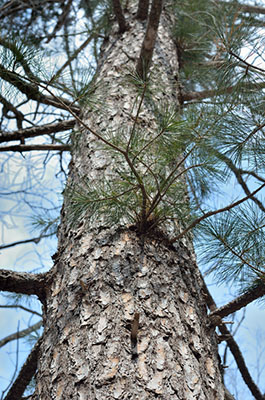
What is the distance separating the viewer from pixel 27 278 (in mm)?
1350

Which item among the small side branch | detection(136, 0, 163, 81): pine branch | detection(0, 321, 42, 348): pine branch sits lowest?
the small side branch

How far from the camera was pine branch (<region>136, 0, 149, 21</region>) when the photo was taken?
7.04ft

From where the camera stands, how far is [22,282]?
4.43ft

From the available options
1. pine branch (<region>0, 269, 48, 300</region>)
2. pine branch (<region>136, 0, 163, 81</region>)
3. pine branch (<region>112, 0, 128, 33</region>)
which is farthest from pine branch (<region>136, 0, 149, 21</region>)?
pine branch (<region>0, 269, 48, 300</region>)

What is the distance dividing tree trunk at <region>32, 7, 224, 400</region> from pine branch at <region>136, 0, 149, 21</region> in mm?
1081

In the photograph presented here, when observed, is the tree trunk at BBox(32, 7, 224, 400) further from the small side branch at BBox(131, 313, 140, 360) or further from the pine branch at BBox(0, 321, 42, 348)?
the pine branch at BBox(0, 321, 42, 348)

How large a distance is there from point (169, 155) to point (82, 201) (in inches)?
11.4

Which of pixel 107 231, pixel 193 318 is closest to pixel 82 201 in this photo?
pixel 107 231

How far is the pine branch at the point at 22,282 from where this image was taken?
133 cm

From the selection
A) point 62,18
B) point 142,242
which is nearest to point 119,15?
point 62,18

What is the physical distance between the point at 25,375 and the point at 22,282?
395 millimetres

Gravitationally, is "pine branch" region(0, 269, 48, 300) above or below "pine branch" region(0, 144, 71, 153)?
below

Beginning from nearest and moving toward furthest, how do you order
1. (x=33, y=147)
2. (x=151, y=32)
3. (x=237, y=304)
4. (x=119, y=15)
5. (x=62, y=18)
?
1. (x=237, y=304)
2. (x=151, y=32)
3. (x=33, y=147)
4. (x=119, y=15)
5. (x=62, y=18)

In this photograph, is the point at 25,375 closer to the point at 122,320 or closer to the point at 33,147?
the point at 122,320
